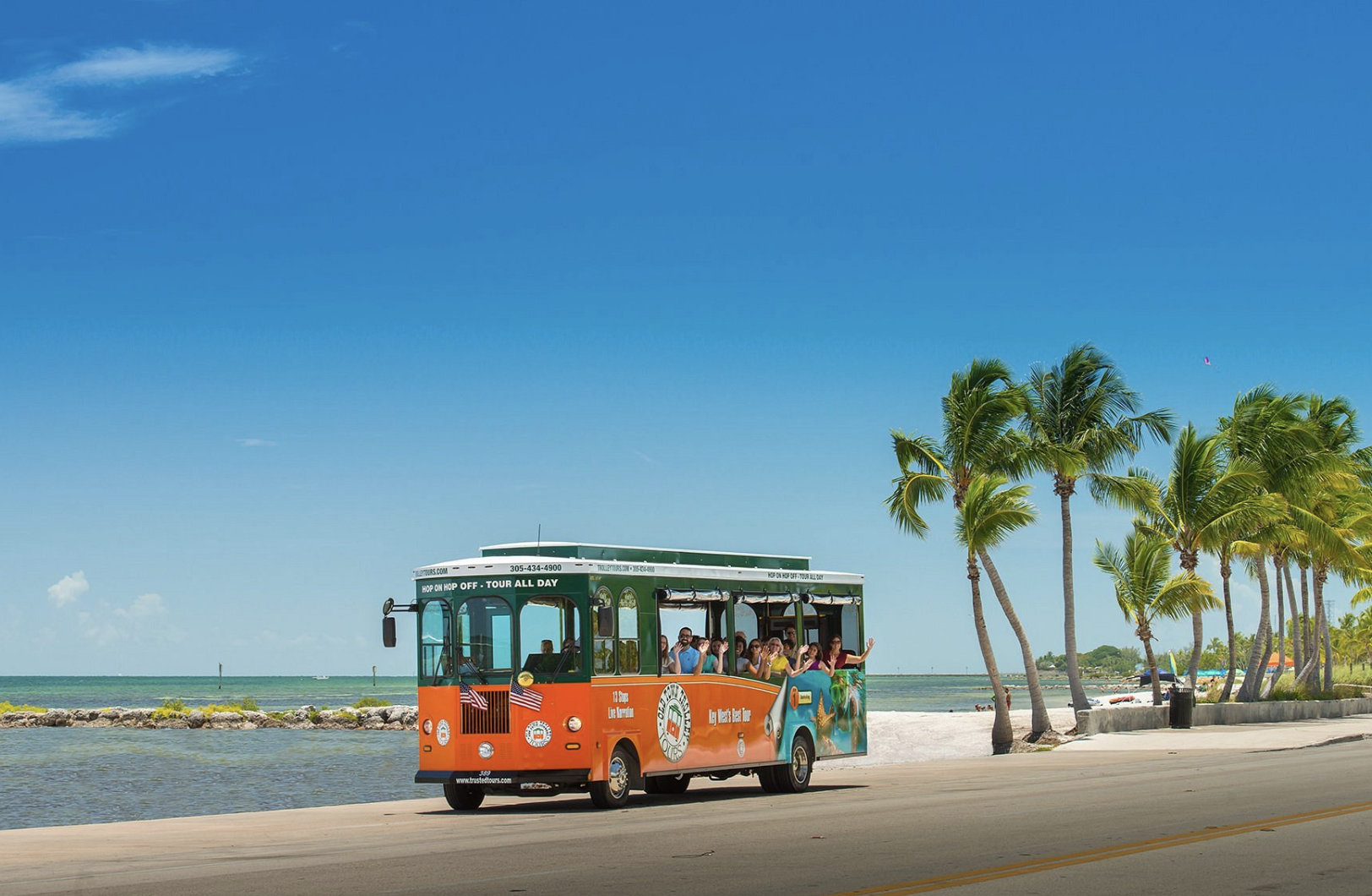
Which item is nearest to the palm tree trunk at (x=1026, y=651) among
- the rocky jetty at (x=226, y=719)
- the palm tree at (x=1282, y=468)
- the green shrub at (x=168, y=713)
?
the palm tree at (x=1282, y=468)

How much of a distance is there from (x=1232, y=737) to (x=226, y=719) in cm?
6054

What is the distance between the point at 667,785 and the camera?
22.7 meters

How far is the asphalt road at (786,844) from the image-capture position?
1141 centimetres

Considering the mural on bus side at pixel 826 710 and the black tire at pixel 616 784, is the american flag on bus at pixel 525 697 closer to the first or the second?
the black tire at pixel 616 784

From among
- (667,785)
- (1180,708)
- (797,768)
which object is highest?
(797,768)

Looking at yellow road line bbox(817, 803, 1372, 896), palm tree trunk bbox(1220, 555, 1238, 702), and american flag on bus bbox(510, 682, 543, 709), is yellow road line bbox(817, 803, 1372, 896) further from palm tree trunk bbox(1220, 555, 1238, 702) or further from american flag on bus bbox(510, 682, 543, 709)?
palm tree trunk bbox(1220, 555, 1238, 702)

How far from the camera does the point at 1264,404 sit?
49.3 m

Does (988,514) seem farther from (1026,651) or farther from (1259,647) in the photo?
(1259,647)

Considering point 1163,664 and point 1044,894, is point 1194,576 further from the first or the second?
point 1163,664

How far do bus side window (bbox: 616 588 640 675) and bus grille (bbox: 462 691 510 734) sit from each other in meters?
1.60

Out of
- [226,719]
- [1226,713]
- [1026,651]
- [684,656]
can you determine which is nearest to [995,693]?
[1026,651]

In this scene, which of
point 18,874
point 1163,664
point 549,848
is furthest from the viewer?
point 1163,664

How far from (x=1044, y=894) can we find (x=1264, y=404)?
140ft

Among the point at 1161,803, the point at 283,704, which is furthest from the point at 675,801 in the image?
the point at 283,704
